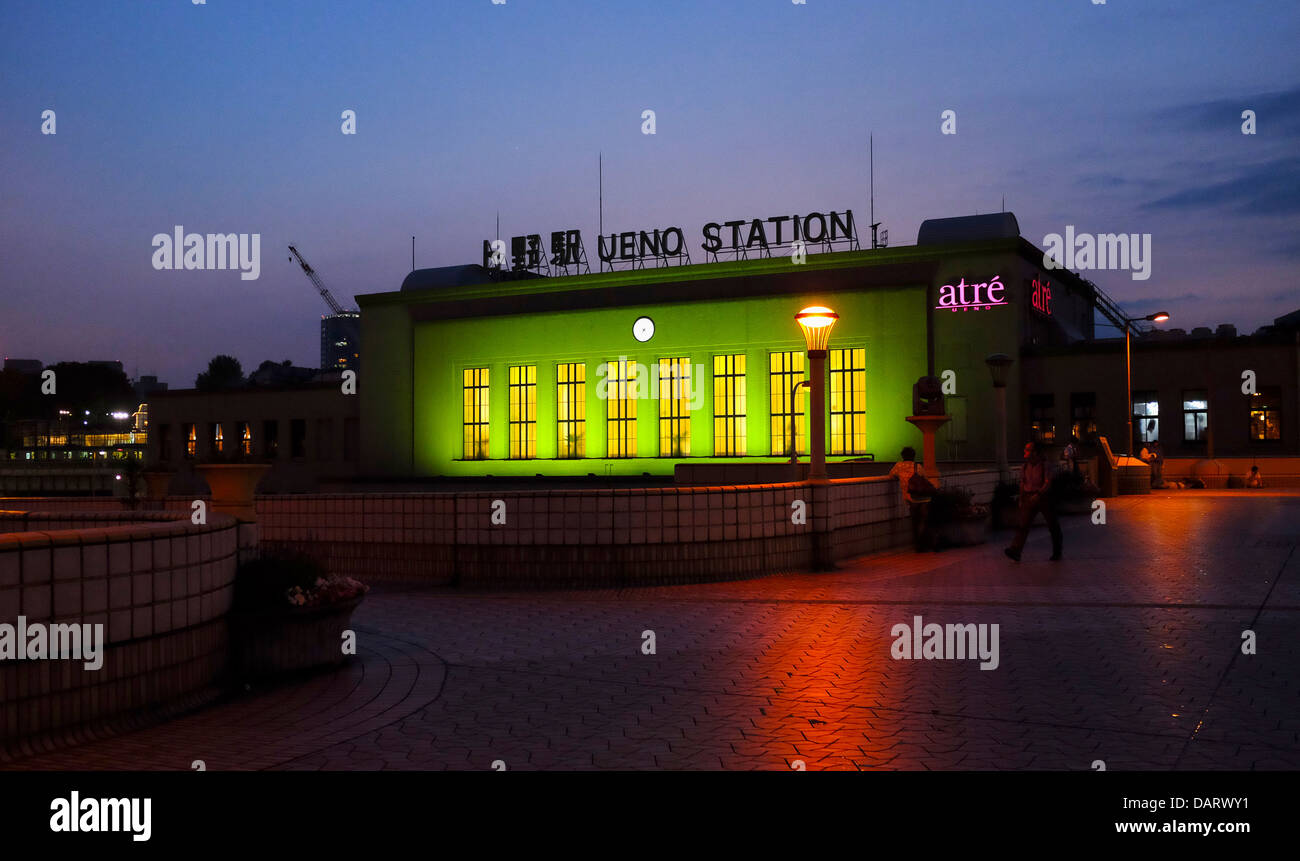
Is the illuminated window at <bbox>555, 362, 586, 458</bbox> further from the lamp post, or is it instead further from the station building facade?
the lamp post

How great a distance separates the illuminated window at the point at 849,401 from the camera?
48031mm

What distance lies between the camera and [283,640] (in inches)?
354

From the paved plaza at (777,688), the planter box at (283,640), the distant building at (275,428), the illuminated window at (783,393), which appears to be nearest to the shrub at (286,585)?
the planter box at (283,640)

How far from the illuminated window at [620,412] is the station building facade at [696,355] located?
8 centimetres

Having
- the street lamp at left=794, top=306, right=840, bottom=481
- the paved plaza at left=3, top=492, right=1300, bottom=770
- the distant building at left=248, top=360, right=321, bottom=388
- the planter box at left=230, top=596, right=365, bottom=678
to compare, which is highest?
the distant building at left=248, top=360, right=321, bottom=388

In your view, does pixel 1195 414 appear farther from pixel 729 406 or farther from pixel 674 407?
pixel 674 407

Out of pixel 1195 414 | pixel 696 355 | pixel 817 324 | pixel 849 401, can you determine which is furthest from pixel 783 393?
pixel 817 324

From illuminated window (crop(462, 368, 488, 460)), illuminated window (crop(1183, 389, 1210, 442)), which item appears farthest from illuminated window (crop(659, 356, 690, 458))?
illuminated window (crop(1183, 389, 1210, 442))

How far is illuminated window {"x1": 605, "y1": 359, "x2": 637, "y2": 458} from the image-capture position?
53.0 meters

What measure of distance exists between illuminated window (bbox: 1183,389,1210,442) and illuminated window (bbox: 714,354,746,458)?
1894 cm

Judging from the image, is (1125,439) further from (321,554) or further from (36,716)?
(36,716)

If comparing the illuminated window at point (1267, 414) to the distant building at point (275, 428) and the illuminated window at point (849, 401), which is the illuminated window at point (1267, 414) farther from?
the distant building at point (275, 428)

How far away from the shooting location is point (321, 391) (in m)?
64.9
